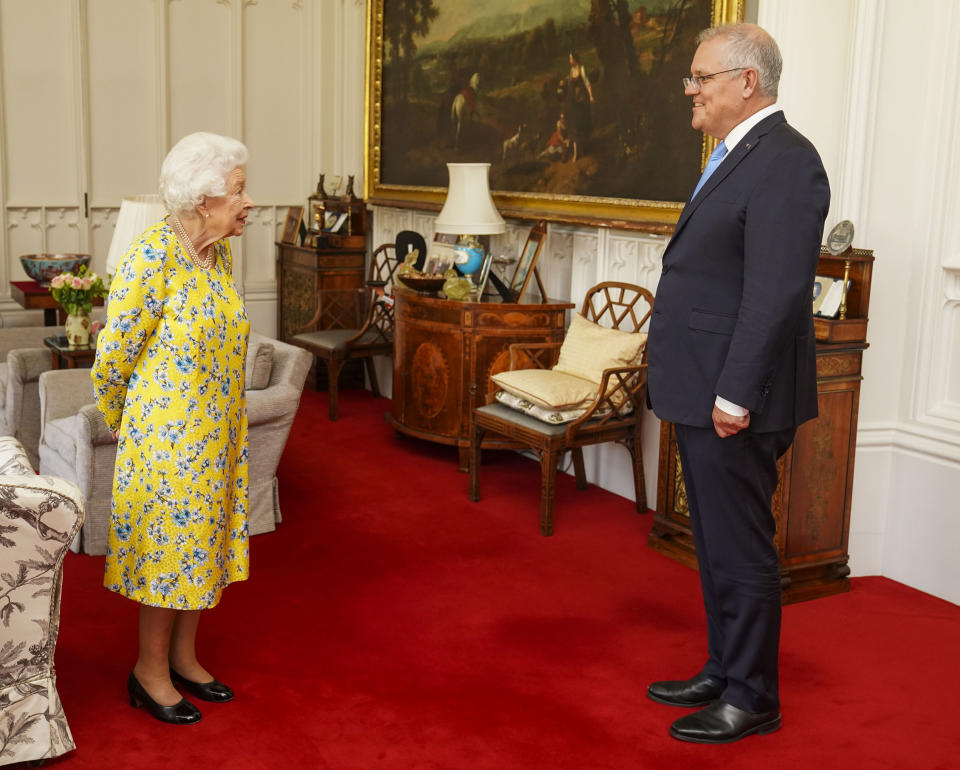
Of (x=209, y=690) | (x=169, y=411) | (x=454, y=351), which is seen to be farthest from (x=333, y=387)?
(x=169, y=411)

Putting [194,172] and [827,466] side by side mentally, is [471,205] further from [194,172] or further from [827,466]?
[194,172]

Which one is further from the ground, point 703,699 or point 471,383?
point 471,383


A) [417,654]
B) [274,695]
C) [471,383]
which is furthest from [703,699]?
[471,383]

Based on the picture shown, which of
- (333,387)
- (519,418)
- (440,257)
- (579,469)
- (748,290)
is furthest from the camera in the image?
(333,387)

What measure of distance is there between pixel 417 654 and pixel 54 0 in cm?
610

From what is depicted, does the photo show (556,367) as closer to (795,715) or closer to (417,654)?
(417,654)

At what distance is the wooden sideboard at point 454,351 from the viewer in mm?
5758

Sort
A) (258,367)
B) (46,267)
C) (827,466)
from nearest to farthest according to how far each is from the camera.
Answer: (827,466)
(258,367)
(46,267)

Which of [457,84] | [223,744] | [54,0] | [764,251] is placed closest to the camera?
[764,251]

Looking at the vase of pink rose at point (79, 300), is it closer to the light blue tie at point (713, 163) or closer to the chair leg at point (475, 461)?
the chair leg at point (475, 461)

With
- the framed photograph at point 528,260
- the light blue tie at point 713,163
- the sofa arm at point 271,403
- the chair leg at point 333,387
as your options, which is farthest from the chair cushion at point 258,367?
the light blue tie at point 713,163

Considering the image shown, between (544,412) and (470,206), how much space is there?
4.80 ft

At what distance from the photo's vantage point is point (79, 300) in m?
5.60

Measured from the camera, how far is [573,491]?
5.74 m
